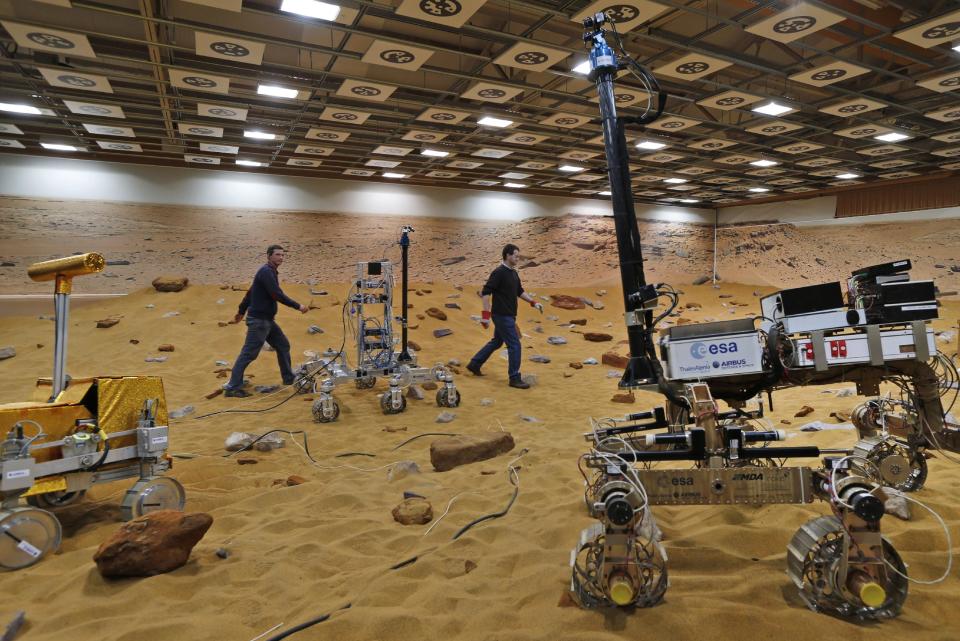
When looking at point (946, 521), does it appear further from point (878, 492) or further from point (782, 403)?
point (782, 403)

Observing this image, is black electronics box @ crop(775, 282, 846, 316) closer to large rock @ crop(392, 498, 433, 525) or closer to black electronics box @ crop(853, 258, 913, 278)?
black electronics box @ crop(853, 258, 913, 278)

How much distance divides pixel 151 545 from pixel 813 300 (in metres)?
3.46

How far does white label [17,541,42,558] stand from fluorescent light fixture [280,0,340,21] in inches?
211

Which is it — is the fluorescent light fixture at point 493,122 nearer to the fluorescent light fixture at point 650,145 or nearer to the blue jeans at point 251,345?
the fluorescent light fixture at point 650,145

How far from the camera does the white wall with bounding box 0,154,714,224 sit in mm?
11141

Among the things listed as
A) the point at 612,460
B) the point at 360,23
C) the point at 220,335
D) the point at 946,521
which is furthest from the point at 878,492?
the point at 220,335

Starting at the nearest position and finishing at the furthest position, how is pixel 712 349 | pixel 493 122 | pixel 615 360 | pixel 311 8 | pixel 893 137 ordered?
1. pixel 712 349
2. pixel 311 8
3. pixel 615 360
4. pixel 493 122
5. pixel 893 137

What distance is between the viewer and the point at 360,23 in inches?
251

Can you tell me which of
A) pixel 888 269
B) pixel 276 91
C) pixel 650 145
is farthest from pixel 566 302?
pixel 888 269

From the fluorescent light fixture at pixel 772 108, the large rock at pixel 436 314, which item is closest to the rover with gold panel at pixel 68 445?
the large rock at pixel 436 314

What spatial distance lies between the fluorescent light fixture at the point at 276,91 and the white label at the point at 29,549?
22.1 ft

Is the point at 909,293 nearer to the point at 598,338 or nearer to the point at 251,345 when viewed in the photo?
the point at 251,345

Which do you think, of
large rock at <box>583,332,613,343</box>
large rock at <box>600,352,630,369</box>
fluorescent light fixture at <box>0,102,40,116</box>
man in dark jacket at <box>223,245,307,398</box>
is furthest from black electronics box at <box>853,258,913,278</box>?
fluorescent light fixture at <box>0,102,40,116</box>

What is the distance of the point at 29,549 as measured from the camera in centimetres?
249
